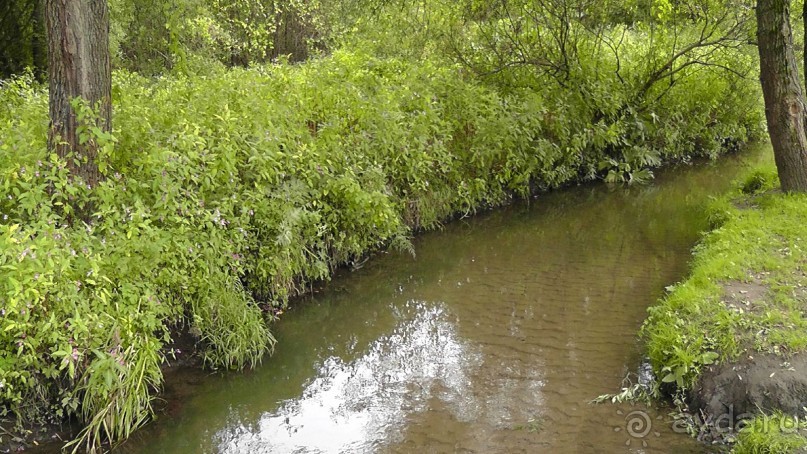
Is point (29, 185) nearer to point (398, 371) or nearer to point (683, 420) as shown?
point (398, 371)

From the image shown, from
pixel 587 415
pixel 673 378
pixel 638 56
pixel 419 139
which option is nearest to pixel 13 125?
pixel 419 139

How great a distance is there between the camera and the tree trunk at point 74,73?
5.89 meters

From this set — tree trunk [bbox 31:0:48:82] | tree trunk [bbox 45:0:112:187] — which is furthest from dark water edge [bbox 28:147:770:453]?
tree trunk [bbox 31:0:48:82]

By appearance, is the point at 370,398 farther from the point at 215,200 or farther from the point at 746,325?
the point at 746,325

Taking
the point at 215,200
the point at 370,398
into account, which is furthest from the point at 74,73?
the point at 370,398

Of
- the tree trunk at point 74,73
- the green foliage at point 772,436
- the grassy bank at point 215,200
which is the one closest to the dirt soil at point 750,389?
the green foliage at point 772,436

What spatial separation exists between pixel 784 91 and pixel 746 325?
483cm

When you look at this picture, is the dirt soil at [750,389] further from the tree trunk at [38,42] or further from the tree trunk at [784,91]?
the tree trunk at [38,42]

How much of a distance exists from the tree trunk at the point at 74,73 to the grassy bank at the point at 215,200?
209mm

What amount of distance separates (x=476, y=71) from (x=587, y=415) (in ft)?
29.1

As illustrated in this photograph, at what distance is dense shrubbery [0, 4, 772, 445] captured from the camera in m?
5.04

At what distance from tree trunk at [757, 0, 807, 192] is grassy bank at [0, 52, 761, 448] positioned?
3978 millimetres

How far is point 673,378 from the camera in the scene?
5.51 m

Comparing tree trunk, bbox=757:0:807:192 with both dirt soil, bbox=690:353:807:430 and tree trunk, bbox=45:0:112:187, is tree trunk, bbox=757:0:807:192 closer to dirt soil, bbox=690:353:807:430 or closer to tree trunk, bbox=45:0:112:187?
dirt soil, bbox=690:353:807:430
